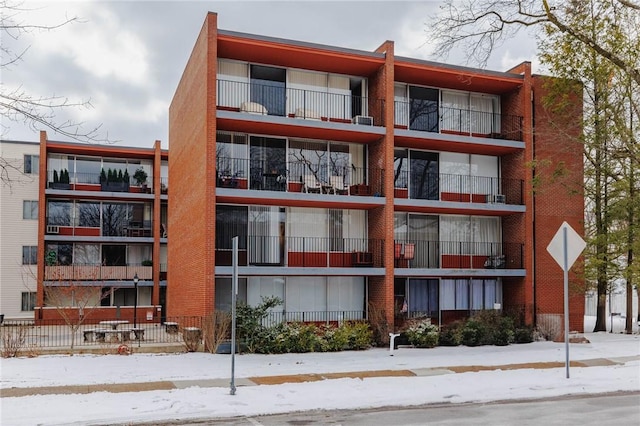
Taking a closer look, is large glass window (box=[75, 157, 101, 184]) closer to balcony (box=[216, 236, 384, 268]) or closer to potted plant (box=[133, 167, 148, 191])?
potted plant (box=[133, 167, 148, 191])

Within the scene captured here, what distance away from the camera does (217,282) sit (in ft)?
Result: 75.7

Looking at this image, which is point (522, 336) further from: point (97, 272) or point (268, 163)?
point (97, 272)

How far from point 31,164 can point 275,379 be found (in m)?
35.3

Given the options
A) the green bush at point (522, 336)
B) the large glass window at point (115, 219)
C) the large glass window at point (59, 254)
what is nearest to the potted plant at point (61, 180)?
the large glass window at point (115, 219)

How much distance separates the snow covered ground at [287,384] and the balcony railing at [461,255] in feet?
15.7

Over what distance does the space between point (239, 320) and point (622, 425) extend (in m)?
12.6

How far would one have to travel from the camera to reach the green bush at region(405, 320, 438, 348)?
894 inches

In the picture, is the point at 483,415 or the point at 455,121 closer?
the point at 483,415

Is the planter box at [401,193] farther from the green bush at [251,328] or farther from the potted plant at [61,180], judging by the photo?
the potted plant at [61,180]

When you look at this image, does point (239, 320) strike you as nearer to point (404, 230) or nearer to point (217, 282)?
point (217, 282)

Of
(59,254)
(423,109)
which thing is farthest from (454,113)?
(59,254)

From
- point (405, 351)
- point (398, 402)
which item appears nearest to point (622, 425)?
point (398, 402)

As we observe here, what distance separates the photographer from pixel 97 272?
4025cm

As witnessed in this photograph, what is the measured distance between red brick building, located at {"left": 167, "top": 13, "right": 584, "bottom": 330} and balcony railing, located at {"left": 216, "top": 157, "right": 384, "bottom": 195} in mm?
53
